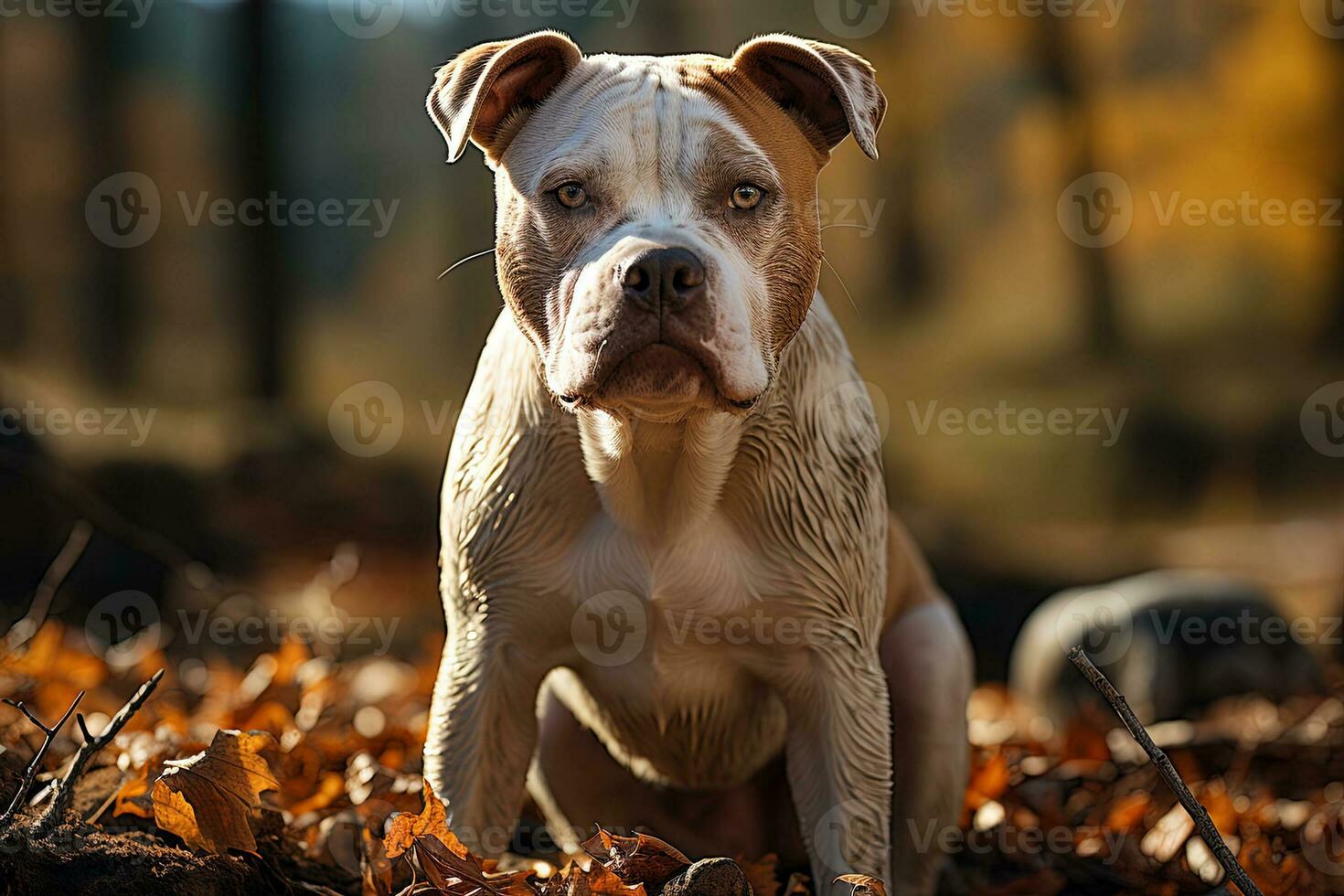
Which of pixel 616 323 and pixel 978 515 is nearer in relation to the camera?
pixel 616 323

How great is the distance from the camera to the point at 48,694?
3682mm

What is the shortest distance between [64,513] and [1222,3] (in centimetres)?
639

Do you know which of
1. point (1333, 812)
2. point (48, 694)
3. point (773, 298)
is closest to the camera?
point (773, 298)

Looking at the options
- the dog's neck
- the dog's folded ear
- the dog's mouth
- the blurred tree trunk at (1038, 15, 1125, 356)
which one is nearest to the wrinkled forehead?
the dog's folded ear

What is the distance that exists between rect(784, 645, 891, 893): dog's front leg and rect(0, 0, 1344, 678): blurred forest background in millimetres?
4082

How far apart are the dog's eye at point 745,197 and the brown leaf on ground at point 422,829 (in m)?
1.16

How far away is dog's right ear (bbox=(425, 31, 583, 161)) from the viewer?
91.7 inches

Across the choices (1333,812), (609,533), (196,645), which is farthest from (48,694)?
(1333,812)

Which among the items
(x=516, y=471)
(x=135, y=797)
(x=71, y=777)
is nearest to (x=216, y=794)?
(x=71, y=777)

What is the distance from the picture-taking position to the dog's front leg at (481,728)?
251cm

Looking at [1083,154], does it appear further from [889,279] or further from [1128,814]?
[1128,814]

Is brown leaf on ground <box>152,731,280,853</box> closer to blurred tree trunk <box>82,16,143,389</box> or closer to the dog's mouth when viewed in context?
the dog's mouth

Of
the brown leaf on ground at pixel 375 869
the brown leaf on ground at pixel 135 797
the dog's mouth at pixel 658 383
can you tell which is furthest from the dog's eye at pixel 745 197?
the brown leaf on ground at pixel 135 797

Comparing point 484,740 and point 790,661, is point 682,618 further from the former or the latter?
point 484,740
